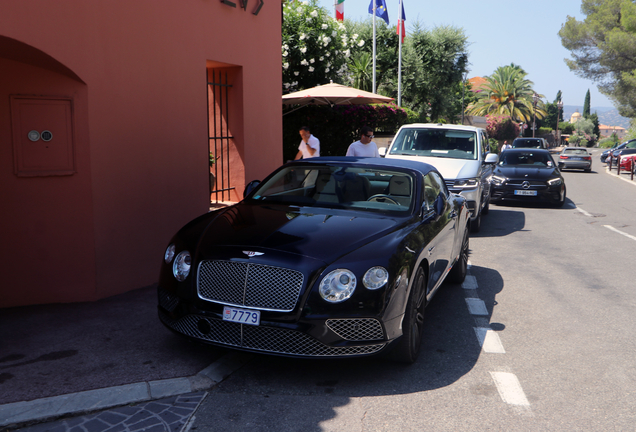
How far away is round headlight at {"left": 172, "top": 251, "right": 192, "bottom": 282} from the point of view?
14.0 feet

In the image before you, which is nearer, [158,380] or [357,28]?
[158,380]

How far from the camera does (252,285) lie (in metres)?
3.96

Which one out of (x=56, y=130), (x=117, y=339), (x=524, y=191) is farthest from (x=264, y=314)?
(x=524, y=191)

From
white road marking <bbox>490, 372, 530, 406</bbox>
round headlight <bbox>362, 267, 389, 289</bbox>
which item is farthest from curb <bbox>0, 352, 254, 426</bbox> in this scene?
white road marking <bbox>490, 372, 530, 406</bbox>

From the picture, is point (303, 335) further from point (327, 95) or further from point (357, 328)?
point (327, 95)

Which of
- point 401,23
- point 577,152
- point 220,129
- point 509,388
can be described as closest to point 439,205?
point 509,388

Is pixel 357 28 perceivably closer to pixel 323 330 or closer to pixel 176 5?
pixel 176 5

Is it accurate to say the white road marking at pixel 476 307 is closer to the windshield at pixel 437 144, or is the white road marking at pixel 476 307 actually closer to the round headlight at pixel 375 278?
the round headlight at pixel 375 278

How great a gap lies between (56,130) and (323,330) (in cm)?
350

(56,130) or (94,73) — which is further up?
(94,73)

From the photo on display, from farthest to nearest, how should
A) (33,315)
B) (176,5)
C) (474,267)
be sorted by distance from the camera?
(474,267)
(176,5)
(33,315)

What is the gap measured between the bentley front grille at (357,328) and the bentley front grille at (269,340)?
7cm

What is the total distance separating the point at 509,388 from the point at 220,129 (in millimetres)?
6107

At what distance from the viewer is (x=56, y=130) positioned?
223 inches
